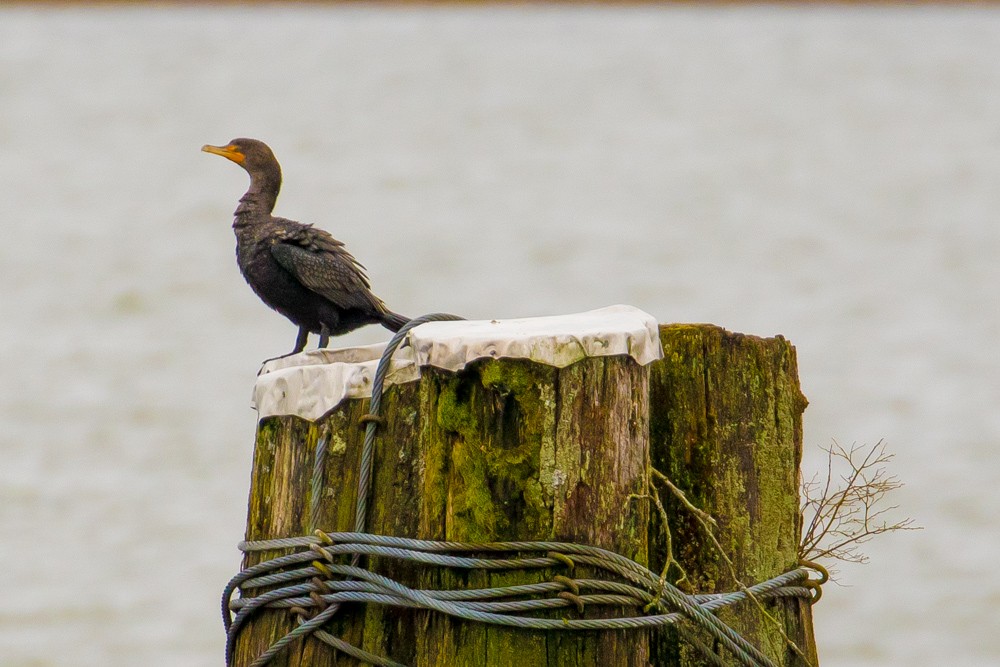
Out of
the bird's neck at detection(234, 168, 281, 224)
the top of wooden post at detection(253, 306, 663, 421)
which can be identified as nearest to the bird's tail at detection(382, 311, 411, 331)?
the bird's neck at detection(234, 168, 281, 224)

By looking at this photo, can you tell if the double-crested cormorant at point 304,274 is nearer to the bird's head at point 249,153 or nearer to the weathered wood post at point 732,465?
the bird's head at point 249,153

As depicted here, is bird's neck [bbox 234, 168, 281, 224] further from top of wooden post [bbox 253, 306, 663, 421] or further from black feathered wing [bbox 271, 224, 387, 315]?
top of wooden post [bbox 253, 306, 663, 421]

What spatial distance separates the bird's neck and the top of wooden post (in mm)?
1605

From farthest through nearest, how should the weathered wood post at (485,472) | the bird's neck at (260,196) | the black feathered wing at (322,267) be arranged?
1. the bird's neck at (260,196)
2. the black feathered wing at (322,267)
3. the weathered wood post at (485,472)

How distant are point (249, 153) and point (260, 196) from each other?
195 mm

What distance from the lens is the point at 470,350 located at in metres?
2.02

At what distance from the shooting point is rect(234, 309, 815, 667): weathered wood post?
6.53 feet

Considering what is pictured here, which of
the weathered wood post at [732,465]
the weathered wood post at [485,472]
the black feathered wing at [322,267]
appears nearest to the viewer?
the weathered wood post at [485,472]

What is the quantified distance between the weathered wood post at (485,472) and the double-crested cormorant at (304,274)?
1.44 meters

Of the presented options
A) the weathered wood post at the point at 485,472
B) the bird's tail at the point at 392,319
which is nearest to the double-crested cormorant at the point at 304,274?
the bird's tail at the point at 392,319

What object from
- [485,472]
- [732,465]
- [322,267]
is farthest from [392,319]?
[485,472]

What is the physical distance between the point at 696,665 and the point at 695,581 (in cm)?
20

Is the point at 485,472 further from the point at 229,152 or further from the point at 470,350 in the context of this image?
the point at 229,152

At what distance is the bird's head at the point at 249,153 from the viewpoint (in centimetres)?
400
